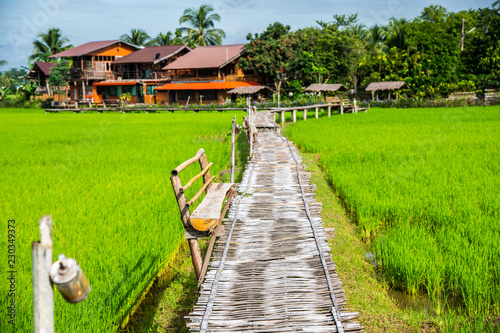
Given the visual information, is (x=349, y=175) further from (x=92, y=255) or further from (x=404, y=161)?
(x=92, y=255)

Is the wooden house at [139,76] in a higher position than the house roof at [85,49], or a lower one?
lower

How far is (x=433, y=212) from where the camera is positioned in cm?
538

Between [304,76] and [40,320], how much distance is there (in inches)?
1364

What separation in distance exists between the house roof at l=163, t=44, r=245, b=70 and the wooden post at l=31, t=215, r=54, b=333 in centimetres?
3333

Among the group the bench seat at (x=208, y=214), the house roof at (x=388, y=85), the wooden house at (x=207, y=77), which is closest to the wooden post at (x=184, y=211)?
the bench seat at (x=208, y=214)

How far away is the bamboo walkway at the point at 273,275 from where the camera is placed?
113 inches

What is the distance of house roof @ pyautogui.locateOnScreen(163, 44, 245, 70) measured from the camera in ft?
113

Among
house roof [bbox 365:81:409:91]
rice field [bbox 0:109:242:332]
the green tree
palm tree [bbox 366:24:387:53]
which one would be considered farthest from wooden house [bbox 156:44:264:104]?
rice field [bbox 0:109:242:332]

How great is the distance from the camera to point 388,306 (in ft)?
12.5

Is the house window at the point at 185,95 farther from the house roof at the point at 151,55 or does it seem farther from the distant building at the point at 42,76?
the distant building at the point at 42,76

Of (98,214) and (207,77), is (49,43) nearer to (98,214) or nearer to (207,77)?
(207,77)

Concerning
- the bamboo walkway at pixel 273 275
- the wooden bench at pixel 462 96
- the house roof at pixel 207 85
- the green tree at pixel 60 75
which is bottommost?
the bamboo walkway at pixel 273 275

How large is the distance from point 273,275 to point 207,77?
33272 millimetres

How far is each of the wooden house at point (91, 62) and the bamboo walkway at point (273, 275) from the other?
3665 centimetres
